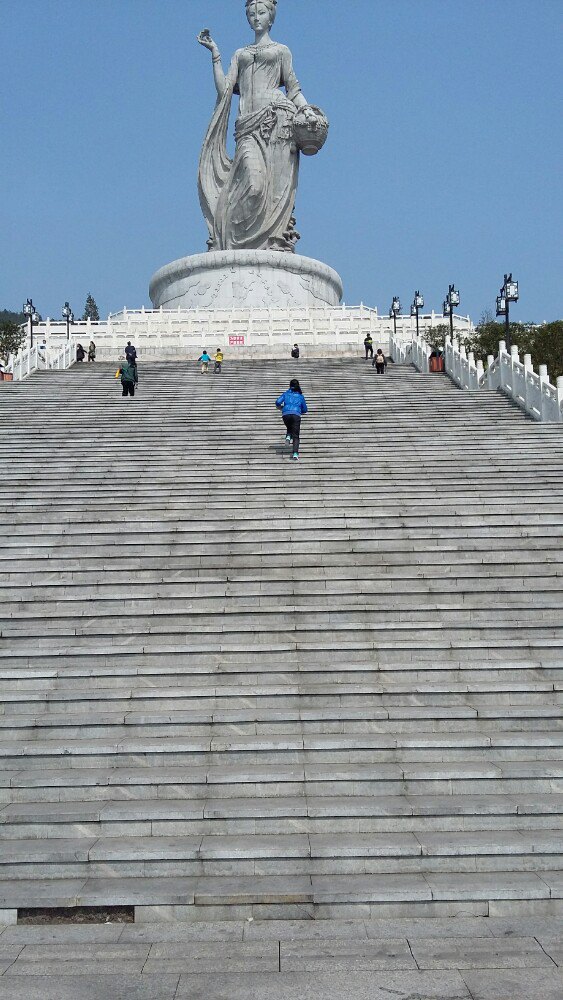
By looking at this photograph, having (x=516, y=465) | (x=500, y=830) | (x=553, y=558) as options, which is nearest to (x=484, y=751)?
(x=500, y=830)

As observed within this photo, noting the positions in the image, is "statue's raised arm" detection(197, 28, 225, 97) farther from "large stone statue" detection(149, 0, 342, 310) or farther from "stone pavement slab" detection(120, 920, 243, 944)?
"stone pavement slab" detection(120, 920, 243, 944)

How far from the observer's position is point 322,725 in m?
6.90

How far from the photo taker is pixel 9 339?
32719mm

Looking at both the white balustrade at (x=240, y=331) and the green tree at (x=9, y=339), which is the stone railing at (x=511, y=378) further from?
the green tree at (x=9, y=339)

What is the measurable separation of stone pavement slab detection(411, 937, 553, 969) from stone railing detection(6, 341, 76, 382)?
54.8ft

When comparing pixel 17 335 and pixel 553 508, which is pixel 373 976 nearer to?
pixel 553 508

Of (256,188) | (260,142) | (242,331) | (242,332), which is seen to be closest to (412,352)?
(242,332)

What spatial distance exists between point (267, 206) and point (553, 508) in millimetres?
26650

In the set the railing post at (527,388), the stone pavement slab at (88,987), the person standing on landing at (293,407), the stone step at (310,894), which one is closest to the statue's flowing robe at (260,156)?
the railing post at (527,388)

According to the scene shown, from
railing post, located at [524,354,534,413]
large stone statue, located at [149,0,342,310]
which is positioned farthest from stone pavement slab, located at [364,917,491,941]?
large stone statue, located at [149,0,342,310]

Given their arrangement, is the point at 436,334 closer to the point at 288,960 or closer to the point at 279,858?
the point at 279,858

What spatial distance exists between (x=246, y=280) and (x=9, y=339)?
8377 mm

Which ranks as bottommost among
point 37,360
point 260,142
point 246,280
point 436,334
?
point 37,360

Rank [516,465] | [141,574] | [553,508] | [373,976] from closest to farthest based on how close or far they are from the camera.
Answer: [373,976] < [141,574] < [553,508] < [516,465]
